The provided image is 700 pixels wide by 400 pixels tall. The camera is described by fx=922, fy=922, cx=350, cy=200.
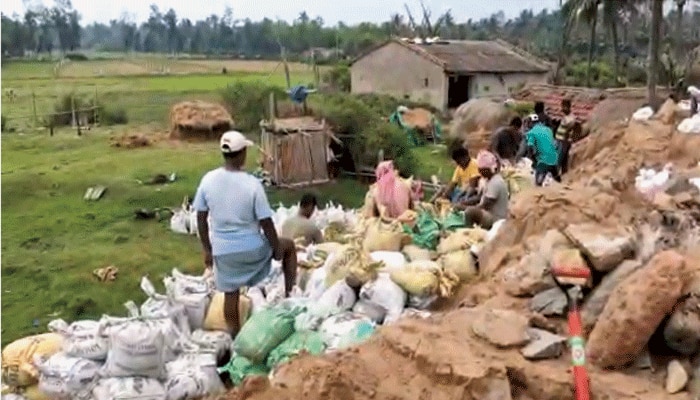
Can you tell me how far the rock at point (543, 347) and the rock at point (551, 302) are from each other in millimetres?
234

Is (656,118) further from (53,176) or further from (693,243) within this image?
(53,176)

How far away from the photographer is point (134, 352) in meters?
4.33

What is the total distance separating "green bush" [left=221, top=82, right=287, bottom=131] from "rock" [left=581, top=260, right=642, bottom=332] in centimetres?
1584

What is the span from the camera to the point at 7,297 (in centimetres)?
706

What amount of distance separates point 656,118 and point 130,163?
32.5ft

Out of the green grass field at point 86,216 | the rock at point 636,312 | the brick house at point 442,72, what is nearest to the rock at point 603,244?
the rock at point 636,312

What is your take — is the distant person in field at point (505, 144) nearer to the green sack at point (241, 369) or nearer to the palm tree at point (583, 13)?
the green sack at point (241, 369)

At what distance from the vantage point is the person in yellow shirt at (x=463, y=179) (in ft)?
22.2

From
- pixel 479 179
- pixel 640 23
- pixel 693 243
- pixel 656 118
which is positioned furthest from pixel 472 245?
pixel 640 23

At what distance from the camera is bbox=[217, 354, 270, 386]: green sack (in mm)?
4438

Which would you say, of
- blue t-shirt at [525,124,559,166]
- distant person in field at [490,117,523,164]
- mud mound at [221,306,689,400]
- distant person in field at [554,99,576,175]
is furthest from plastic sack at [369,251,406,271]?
distant person in field at [554,99,576,175]

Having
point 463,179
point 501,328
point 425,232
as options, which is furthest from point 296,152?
point 501,328

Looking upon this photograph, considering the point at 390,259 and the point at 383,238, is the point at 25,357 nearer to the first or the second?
the point at 390,259

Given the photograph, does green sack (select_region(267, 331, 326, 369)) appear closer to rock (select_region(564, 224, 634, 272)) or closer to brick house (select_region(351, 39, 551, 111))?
rock (select_region(564, 224, 634, 272))
